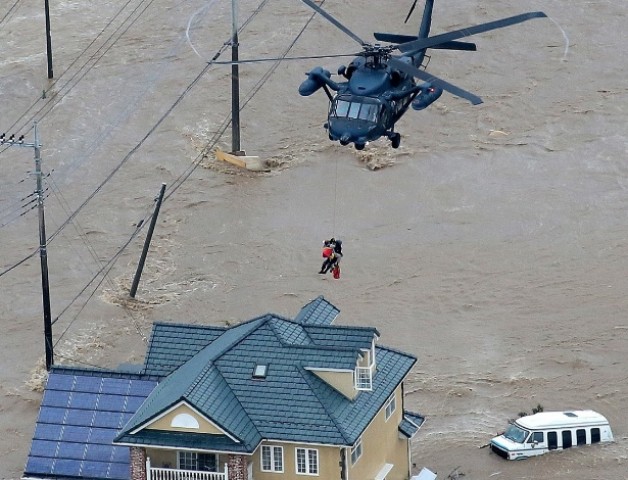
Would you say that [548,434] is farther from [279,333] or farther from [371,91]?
[371,91]

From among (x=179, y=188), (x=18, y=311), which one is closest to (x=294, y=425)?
(x=18, y=311)

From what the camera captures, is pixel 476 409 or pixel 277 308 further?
pixel 277 308

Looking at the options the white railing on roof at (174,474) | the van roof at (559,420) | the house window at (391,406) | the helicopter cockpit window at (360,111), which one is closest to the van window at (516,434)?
the van roof at (559,420)

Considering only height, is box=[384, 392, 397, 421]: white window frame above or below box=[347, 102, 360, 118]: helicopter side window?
below

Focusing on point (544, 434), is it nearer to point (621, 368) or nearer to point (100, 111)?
point (621, 368)

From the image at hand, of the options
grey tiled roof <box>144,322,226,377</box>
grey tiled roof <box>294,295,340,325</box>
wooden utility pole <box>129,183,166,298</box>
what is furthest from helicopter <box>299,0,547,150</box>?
wooden utility pole <box>129,183,166,298</box>

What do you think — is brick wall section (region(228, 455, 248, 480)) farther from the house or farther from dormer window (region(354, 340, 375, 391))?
dormer window (region(354, 340, 375, 391))
